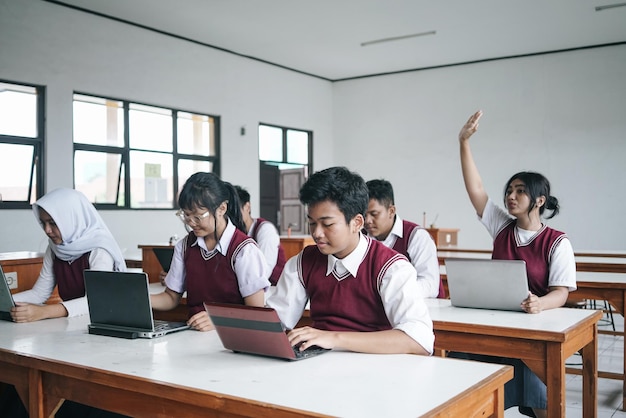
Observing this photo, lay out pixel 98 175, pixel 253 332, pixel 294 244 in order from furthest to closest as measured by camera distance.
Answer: pixel 98 175
pixel 294 244
pixel 253 332

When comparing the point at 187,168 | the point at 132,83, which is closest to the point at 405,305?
the point at 132,83

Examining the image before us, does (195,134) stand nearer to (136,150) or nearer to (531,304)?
(136,150)

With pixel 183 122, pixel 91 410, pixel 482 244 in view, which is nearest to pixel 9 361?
pixel 91 410

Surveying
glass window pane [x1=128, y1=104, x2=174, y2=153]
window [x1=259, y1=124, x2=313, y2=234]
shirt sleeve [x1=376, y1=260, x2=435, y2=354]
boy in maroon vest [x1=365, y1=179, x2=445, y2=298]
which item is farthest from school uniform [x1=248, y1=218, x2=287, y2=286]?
window [x1=259, y1=124, x2=313, y2=234]

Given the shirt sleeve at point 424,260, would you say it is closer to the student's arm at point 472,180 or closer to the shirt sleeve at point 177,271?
the student's arm at point 472,180

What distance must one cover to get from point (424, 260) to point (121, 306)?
1.48m

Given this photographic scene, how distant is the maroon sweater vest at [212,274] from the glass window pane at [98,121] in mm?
4646

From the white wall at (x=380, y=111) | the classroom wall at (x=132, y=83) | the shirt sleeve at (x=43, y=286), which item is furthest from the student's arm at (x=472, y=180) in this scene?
the white wall at (x=380, y=111)

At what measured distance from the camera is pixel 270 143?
916cm

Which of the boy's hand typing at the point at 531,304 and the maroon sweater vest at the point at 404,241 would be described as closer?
the boy's hand typing at the point at 531,304

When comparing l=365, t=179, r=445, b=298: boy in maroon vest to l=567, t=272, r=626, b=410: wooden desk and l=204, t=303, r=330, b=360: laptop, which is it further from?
l=204, t=303, r=330, b=360: laptop

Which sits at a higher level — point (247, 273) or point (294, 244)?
point (247, 273)

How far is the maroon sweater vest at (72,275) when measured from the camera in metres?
2.69

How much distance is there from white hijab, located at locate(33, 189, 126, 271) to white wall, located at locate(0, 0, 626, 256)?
366cm
